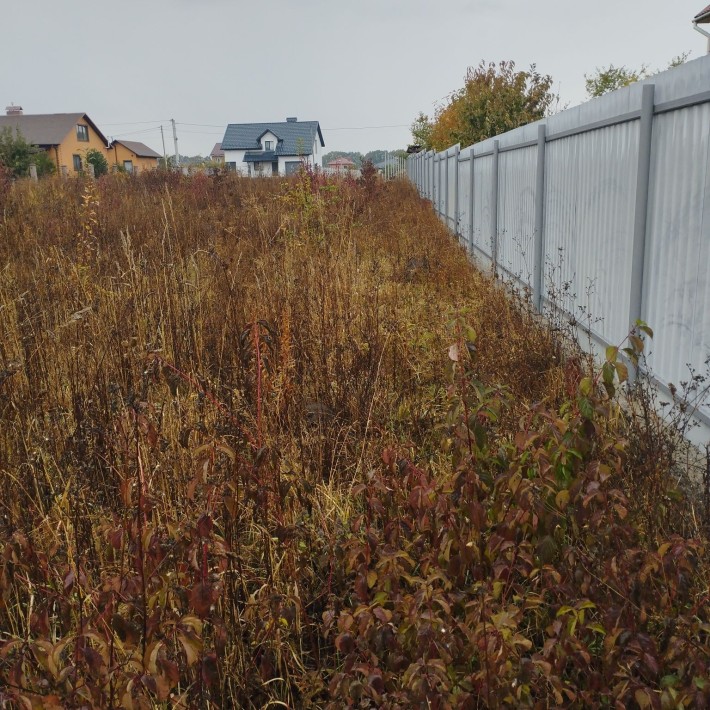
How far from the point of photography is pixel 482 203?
34.2 ft

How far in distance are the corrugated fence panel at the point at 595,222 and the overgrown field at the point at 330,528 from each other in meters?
0.45

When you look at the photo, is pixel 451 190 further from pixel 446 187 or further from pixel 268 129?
pixel 268 129

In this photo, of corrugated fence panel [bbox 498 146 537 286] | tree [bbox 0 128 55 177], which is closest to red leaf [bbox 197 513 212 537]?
corrugated fence panel [bbox 498 146 537 286]

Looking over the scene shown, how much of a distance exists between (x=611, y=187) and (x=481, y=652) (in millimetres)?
3514

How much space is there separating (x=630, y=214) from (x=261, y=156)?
6856 cm

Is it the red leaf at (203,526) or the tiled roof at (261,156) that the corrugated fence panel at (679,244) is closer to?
the red leaf at (203,526)

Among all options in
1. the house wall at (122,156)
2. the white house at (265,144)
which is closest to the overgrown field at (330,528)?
the white house at (265,144)

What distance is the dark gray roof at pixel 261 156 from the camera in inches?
2721

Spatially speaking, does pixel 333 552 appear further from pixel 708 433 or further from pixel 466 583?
pixel 708 433

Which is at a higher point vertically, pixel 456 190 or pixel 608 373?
pixel 456 190

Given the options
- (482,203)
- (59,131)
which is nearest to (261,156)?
(59,131)

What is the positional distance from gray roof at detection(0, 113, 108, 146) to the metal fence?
56869 millimetres

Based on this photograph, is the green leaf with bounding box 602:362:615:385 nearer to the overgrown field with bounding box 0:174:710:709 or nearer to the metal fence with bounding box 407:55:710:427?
the overgrown field with bounding box 0:174:710:709

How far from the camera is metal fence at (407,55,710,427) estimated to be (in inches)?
132
